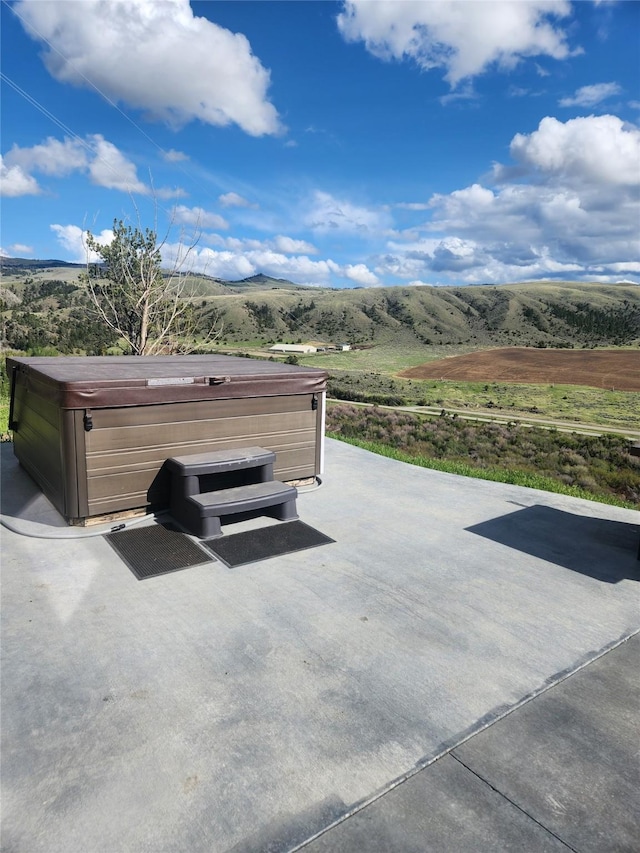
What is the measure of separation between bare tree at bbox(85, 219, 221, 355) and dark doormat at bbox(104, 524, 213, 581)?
8.49 meters

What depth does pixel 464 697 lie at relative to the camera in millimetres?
3084

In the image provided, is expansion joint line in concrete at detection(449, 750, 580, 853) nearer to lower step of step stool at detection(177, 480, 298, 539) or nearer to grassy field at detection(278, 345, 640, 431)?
lower step of step stool at detection(177, 480, 298, 539)

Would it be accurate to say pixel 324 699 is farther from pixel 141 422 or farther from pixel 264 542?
pixel 141 422

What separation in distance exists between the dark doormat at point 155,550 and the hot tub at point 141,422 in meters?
0.42

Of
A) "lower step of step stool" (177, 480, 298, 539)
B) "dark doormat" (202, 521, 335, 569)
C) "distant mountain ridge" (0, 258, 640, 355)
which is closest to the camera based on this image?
"dark doormat" (202, 521, 335, 569)

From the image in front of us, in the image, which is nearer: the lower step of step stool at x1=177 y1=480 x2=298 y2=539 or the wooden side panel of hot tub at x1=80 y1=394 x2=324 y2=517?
the lower step of step stool at x1=177 y1=480 x2=298 y2=539

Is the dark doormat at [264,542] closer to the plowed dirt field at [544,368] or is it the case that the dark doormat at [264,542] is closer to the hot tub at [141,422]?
the hot tub at [141,422]

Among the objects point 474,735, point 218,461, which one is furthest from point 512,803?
point 218,461

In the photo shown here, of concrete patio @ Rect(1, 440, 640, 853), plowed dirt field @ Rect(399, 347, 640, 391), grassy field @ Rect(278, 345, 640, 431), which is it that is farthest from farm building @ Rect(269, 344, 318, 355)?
concrete patio @ Rect(1, 440, 640, 853)

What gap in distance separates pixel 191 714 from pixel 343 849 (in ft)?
3.58

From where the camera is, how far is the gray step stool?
5.35 m

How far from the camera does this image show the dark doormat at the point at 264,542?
4.98 m

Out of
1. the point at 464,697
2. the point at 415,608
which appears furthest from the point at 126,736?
the point at 415,608

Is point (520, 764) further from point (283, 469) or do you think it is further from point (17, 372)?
point (17, 372)
